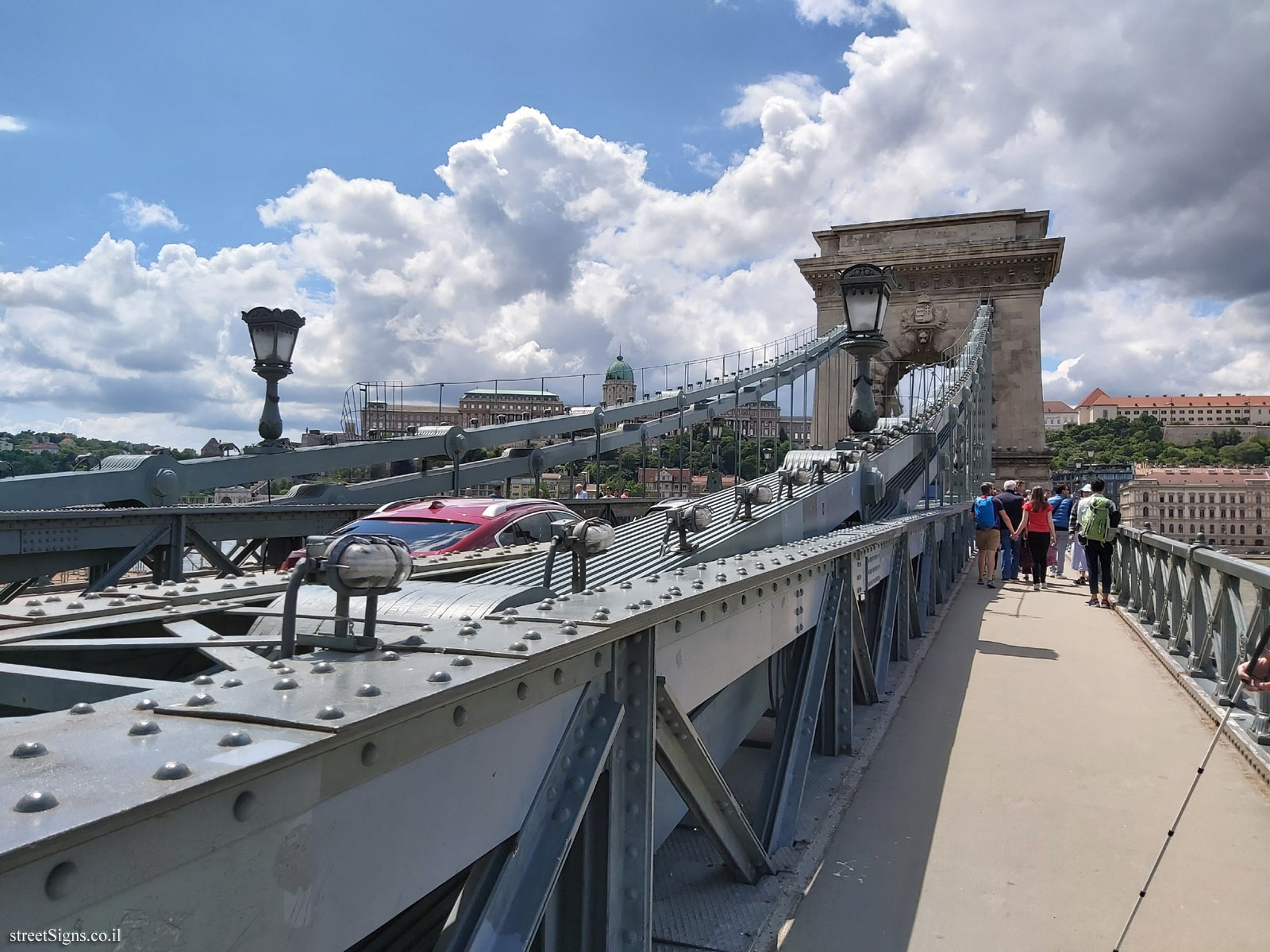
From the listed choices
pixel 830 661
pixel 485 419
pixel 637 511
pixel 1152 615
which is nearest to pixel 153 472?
pixel 830 661

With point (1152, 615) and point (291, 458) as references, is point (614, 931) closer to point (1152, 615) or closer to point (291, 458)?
point (1152, 615)

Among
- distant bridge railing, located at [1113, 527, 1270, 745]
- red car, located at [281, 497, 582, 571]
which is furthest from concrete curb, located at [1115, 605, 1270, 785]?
red car, located at [281, 497, 582, 571]

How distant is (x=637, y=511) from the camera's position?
1432 cm

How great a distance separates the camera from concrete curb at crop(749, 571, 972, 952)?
275 centimetres

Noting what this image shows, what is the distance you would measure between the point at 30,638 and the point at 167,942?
1.46 metres

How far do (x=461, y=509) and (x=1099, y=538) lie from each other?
6.84m

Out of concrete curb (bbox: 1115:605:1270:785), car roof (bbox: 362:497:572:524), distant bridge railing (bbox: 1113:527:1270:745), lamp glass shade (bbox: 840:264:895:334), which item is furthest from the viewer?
lamp glass shade (bbox: 840:264:895:334)

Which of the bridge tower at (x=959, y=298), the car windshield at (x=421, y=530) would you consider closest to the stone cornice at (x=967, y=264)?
the bridge tower at (x=959, y=298)

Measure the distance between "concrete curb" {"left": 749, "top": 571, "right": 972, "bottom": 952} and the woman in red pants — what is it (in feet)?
19.2

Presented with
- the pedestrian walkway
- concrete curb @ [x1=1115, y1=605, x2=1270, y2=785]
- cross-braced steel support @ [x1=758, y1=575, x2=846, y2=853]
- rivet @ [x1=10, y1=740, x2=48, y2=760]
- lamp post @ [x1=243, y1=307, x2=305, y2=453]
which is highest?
lamp post @ [x1=243, y1=307, x2=305, y2=453]

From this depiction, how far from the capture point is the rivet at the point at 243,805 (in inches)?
41.2

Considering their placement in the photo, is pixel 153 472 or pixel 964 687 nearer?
pixel 964 687

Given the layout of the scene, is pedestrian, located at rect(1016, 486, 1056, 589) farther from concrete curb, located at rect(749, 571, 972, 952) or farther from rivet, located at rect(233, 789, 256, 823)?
rivet, located at rect(233, 789, 256, 823)

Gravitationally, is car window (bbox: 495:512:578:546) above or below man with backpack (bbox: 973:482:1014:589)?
above
